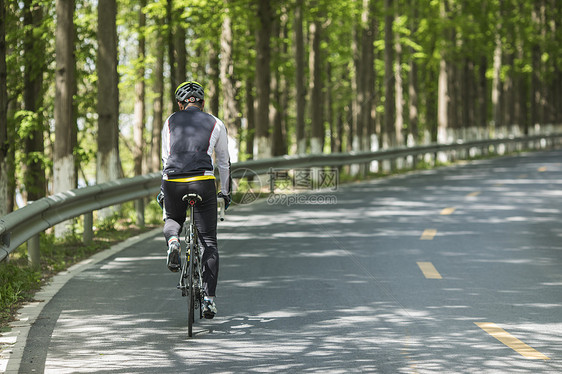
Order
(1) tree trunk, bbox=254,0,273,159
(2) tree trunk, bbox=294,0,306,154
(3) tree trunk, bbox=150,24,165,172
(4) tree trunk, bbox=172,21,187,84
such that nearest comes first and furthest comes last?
(1) tree trunk, bbox=254,0,273,159 < (2) tree trunk, bbox=294,0,306,154 < (4) tree trunk, bbox=172,21,187,84 < (3) tree trunk, bbox=150,24,165,172

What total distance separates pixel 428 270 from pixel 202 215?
3.81 meters

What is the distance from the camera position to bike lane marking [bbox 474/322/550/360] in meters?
6.61

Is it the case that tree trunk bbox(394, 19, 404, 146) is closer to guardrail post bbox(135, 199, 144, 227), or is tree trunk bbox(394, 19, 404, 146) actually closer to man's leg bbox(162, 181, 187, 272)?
guardrail post bbox(135, 199, 144, 227)

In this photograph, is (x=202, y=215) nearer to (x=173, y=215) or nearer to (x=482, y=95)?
(x=173, y=215)

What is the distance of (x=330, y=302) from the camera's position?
8.62m

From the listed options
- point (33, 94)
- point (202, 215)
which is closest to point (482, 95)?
point (33, 94)

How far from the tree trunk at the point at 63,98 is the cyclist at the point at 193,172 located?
7897mm

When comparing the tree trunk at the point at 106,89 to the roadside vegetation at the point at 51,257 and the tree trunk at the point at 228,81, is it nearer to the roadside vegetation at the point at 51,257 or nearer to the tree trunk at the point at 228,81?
the roadside vegetation at the point at 51,257

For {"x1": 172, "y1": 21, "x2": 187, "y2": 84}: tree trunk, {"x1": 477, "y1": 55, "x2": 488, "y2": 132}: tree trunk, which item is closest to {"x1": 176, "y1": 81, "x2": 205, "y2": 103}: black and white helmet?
{"x1": 172, "y1": 21, "x2": 187, "y2": 84}: tree trunk

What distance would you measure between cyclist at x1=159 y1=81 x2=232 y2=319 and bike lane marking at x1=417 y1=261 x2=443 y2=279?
3319 millimetres

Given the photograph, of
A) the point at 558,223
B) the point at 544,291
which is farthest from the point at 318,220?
the point at 544,291

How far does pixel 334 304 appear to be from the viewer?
8531 mm

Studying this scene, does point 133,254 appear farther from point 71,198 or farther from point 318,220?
point 318,220

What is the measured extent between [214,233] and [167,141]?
88 cm
